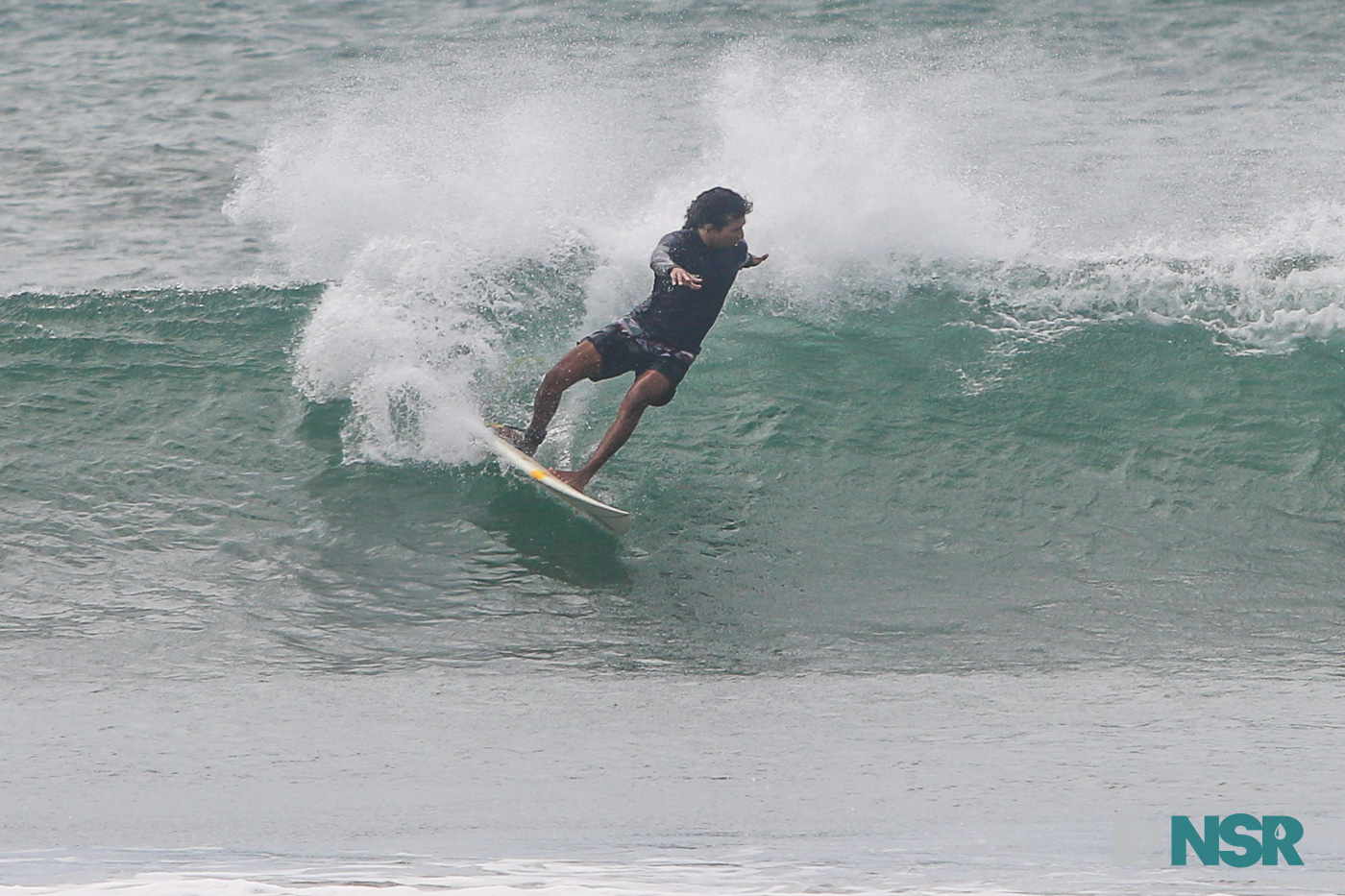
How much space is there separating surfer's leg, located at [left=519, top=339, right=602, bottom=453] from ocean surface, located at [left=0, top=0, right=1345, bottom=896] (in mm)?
352

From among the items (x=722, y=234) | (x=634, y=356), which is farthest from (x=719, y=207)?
(x=634, y=356)

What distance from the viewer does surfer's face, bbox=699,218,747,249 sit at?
7113 mm

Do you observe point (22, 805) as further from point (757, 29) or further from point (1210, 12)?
point (1210, 12)

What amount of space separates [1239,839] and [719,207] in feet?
12.7

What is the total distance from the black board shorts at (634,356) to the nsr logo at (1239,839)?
348 cm

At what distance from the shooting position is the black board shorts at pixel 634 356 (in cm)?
727

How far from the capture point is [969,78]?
1540 cm

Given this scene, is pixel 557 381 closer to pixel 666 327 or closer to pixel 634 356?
pixel 634 356

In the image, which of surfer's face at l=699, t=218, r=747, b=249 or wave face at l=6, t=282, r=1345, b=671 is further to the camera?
surfer's face at l=699, t=218, r=747, b=249

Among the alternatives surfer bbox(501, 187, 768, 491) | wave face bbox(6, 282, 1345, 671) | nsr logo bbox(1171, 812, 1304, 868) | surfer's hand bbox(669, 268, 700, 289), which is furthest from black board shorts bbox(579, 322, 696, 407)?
nsr logo bbox(1171, 812, 1304, 868)

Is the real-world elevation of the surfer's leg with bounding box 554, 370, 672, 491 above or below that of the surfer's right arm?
below

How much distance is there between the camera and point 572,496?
709 centimetres

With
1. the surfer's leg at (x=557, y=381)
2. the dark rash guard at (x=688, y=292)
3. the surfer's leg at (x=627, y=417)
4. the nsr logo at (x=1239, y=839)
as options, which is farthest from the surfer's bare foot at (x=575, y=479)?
the nsr logo at (x=1239, y=839)

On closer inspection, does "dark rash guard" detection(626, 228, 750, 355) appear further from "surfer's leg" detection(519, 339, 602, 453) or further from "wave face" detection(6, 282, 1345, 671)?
"wave face" detection(6, 282, 1345, 671)
